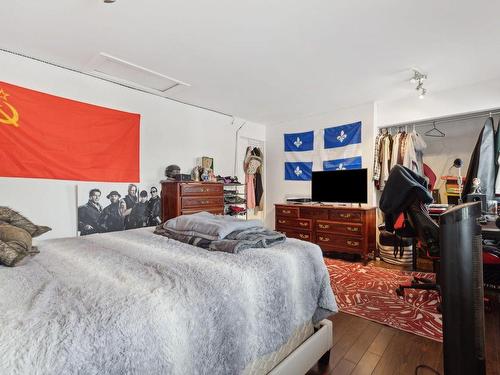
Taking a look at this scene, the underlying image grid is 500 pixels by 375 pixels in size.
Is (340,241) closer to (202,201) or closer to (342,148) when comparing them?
(342,148)

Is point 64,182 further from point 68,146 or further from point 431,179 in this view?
point 431,179

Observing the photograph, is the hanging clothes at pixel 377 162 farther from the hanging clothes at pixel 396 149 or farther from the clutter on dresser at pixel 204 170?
the clutter on dresser at pixel 204 170

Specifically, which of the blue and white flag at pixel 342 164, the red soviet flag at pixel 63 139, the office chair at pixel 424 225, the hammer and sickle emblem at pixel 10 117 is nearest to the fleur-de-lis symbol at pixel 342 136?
the blue and white flag at pixel 342 164

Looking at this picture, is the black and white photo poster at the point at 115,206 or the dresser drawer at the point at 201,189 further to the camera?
the dresser drawer at the point at 201,189

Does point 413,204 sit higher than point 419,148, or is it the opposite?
point 419,148

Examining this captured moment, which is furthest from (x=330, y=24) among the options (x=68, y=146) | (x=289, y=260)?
(x=68, y=146)

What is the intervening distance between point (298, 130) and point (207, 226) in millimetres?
3678

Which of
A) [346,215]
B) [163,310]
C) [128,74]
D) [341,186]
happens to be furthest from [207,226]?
[341,186]

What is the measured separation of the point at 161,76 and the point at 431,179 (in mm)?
3833

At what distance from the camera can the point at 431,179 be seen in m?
3.74

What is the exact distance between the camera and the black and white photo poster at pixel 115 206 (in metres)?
2.96

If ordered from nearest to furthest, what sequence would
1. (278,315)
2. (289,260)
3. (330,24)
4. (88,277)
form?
1. (88,277)
2. (278,315)
3. (289,260)
4. (330,24)

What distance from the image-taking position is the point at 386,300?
242cm

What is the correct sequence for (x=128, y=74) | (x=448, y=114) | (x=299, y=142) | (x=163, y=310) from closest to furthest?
(x=163, y=310) < (x=128, y=74) < (x=448, y=114) < (x=299, y=142)
